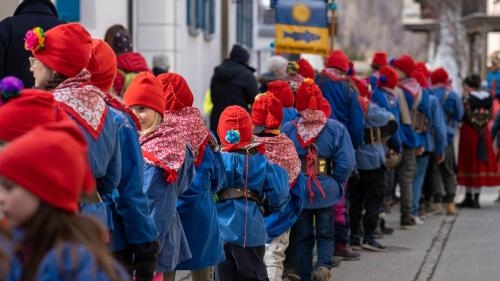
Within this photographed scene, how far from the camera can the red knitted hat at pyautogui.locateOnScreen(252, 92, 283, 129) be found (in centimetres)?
818

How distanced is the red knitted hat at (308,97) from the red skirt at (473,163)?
Answer: 7.31 metres

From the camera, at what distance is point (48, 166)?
3.15 meters

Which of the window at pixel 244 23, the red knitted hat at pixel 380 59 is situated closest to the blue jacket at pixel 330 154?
the red knitted hat at pixel 380 59

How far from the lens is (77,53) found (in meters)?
5.02

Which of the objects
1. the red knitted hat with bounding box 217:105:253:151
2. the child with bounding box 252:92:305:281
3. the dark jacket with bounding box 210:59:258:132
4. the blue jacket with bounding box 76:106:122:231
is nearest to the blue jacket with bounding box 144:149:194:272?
the blue jacket with bounding box 76:106:122:231

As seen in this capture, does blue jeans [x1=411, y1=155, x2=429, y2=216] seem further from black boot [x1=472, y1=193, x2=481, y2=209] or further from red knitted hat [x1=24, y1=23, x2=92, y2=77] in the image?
red knitted hat [x1=24, y1=23, x2=92, y2=77]

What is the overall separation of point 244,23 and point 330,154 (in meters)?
15.2

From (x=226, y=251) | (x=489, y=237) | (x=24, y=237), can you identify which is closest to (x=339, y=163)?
(x=226, y=251)

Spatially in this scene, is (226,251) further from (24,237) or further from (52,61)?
(24,237)

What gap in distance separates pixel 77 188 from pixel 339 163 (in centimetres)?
605

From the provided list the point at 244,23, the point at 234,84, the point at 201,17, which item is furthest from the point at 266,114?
the point at 244,23

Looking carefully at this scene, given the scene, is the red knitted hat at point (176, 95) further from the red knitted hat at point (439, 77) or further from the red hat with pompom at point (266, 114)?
the red knitted hat at point (439, 77)

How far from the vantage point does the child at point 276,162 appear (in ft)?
26.9

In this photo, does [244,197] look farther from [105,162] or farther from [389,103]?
[389,103]
